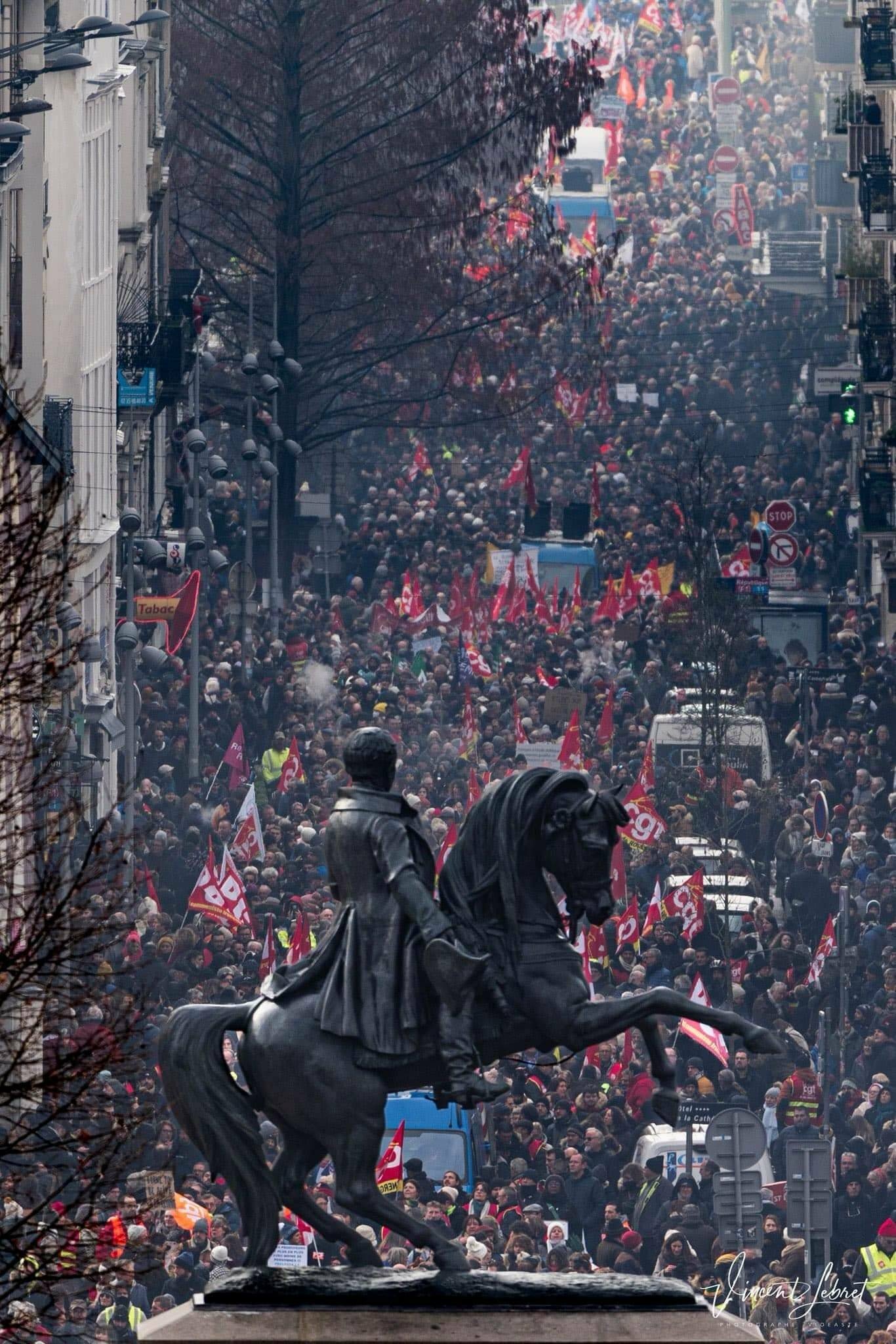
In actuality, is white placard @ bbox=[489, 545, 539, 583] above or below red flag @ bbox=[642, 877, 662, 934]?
above

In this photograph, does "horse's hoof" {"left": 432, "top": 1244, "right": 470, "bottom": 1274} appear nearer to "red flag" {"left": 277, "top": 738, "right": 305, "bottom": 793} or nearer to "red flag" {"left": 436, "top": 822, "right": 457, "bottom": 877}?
"red flag" {"left": 436, "top": 822, "right": 457, "bottom": 877}

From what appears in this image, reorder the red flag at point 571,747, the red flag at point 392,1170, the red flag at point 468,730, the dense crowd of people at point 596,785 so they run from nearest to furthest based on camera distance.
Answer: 1. the dense crowd of people at point 596,785
2. the red flag at point 392,1170
3. the red flag at point 571,747
4. the red flag at point 468,730

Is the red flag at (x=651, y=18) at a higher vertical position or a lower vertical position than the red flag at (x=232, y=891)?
higher

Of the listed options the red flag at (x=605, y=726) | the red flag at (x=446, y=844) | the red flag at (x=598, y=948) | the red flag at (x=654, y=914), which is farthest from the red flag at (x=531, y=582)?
the red flag at (x=598, y=948)

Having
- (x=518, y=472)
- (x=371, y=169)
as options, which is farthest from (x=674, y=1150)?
(x=371, y=169)

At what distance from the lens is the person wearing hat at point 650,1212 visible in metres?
30.5

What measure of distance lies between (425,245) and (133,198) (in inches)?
218

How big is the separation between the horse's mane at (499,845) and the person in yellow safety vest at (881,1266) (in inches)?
390

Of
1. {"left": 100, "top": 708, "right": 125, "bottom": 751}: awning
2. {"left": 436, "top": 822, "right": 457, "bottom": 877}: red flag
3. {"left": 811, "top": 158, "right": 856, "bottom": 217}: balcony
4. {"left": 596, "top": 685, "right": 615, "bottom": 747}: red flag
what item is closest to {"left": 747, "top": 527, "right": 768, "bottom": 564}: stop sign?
{"left": 596, "top": 685, "right": 615, "bottom": 747}: red flag

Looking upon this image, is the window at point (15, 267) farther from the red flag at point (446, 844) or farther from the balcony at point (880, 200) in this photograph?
the balcony at point (880, 200)

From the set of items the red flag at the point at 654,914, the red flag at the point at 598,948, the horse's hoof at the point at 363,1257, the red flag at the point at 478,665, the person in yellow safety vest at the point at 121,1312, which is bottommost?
the person in yellow safety vest at the point at 121,1312

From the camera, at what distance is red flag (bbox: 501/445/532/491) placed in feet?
228

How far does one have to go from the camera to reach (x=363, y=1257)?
20141 mm

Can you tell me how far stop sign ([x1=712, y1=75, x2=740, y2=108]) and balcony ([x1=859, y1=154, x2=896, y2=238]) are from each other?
143 ft
